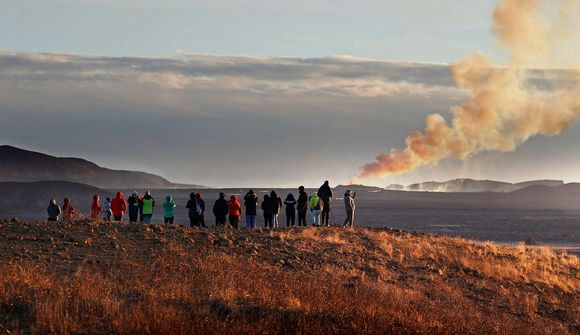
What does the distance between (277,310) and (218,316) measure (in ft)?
3.92

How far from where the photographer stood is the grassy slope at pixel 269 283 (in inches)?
621

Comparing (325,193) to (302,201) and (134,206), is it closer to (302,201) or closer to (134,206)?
(302,201)

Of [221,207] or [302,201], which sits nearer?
[221,207]

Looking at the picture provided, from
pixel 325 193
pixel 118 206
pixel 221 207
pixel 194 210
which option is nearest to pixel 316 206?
pixel 325 193

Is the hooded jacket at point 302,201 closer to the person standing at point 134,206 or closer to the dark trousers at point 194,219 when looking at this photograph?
the dark trousers at point 194,219

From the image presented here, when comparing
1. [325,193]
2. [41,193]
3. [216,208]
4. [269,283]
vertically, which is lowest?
[269,283]

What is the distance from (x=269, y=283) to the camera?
20766mm

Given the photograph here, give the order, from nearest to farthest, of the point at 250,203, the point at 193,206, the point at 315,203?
1. the point at 193,206
2. the point at 250,203
3. the point at 315,203

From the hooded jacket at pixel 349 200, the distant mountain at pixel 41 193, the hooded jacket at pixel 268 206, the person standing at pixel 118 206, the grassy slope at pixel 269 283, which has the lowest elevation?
the grassy slope at pixel 269 283

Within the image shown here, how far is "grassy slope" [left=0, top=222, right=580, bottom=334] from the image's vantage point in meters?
15.8

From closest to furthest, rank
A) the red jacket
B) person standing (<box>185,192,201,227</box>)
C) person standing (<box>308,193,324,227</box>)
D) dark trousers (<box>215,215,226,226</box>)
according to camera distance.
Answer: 1. person standing (<box>185,192,201,227</box>)
2. the red jacket
3. dark trousers (<box>215,215,226,226</box>)
4. person standing (<box>308,193,324,227</box>)

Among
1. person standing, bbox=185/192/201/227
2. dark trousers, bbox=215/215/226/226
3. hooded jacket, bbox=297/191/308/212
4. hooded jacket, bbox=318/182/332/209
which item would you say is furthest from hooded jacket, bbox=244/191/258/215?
hooded jacket, bbox=318/182/332/209

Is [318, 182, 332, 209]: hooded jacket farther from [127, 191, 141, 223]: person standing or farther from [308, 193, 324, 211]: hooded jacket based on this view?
[127, 191, 141, 223]: person standing

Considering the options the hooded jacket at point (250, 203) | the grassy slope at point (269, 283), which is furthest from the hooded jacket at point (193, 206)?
the grassy slope at point (269, 283)
